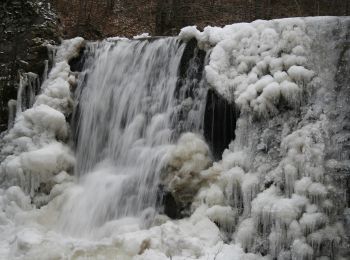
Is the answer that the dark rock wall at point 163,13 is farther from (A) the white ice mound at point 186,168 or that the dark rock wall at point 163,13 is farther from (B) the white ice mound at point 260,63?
(A) the white ice mound at point 186,168

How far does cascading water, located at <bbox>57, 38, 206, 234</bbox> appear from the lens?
281 inches

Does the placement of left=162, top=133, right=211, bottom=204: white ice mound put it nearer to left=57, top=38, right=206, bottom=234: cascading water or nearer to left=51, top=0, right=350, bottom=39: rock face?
left=57, top=38, right=206, bottom=234: cascading water

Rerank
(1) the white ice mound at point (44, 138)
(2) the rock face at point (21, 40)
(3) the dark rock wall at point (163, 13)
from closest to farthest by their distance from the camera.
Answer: (1) the white ice mound at point (44, 138)
(2) the rock face at point (21, 40)
(3) the dark rock wall at point (163, 13)

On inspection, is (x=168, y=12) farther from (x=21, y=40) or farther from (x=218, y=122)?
(x=218, y=122)

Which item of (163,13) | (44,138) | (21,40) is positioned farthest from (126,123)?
(163,13)

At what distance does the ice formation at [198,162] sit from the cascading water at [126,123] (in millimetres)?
20

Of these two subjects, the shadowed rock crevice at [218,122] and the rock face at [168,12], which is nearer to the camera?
the shadowed rock crevice at [218,122]

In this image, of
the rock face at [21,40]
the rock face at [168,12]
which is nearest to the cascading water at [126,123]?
the rock face at [21,40]

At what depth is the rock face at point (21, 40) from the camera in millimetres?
8914

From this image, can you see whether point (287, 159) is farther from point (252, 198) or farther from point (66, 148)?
point (66, 148)

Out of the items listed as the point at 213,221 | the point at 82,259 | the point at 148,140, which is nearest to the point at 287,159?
the point at 213,221

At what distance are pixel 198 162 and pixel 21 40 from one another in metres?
4.55

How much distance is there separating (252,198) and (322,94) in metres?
1.66

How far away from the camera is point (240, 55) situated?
752 cm
